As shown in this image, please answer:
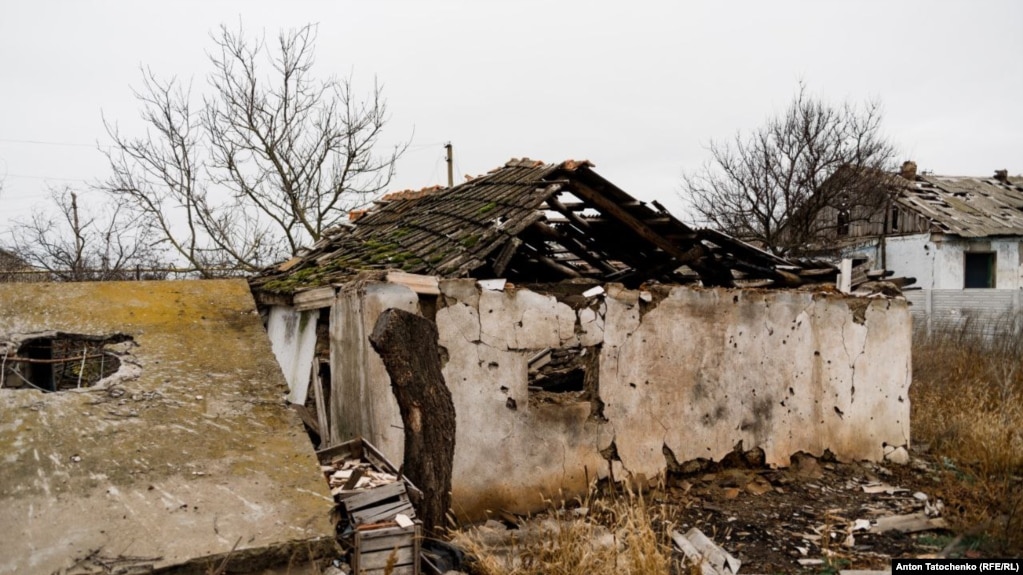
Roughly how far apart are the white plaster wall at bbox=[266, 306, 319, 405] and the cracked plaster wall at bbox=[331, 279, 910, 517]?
91 cm

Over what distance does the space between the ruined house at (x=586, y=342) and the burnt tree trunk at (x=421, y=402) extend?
4.45ft

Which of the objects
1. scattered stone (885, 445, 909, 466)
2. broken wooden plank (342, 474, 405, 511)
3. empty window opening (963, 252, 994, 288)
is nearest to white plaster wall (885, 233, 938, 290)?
empty window opening (963, 252, 994, 288)

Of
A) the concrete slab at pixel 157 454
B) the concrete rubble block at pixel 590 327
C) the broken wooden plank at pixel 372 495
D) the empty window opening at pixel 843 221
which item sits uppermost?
the empty window opening at pixel 843 221

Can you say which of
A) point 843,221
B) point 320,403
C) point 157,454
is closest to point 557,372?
point 320,403

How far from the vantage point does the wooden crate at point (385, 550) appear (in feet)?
12.8

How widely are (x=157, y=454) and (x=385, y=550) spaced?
4.60 feet

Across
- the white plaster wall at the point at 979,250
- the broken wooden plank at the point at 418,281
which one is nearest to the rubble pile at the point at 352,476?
the broken wooden plank at the point at 418,281

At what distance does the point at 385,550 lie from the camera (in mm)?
3971

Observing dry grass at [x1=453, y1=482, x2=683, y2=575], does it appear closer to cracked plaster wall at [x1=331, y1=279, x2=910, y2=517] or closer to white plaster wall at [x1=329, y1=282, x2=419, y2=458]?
white plaster wall at [x1=329, y1=282, x2=419, y2=458]

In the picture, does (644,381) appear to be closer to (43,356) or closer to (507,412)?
(507,412)

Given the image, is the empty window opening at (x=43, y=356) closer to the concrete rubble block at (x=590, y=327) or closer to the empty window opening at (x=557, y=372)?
the concrete rubble block at (x=590, y=327)

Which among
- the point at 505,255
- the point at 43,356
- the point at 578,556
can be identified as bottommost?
the point at 578,556

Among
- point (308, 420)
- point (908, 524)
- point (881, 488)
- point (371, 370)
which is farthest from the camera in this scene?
point (881, 488)

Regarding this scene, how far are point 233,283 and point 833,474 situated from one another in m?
6.50
